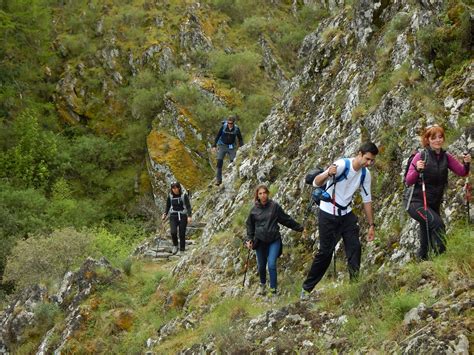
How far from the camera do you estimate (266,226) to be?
24.3 ft

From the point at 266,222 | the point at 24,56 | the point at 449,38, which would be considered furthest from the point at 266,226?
the point at 24,56

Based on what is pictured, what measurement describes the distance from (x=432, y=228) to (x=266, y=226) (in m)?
2.71

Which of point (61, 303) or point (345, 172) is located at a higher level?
point (345, 172)

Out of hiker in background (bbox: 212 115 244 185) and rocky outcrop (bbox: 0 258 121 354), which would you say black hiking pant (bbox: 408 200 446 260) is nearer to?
rocky outcrop (bbox: 0 258 121 354)

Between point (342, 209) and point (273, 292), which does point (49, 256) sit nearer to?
point (273, 292)

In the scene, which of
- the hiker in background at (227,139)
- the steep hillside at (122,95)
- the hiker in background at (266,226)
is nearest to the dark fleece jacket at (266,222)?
the hiker in background at (266,226)

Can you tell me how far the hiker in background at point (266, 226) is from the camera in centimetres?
741

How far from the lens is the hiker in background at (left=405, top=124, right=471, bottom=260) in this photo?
526 centimetres

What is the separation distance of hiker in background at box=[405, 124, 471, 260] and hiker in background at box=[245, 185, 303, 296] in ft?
7.98

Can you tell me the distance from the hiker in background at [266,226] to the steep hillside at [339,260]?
2.26 feet

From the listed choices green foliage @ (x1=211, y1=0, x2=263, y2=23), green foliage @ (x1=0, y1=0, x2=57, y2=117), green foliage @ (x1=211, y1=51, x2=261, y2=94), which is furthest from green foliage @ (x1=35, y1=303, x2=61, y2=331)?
green foliage @ (x1=211, y1=0, x2=263, y2=23)

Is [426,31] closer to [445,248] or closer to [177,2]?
[445,248]

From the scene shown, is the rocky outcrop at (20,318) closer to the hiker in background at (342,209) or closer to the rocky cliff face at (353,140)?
the rocky cliff face at (353,140)

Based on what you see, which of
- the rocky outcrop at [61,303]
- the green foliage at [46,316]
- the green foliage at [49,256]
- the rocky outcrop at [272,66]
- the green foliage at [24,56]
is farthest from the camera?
the rocky outcrop at [272,66]
